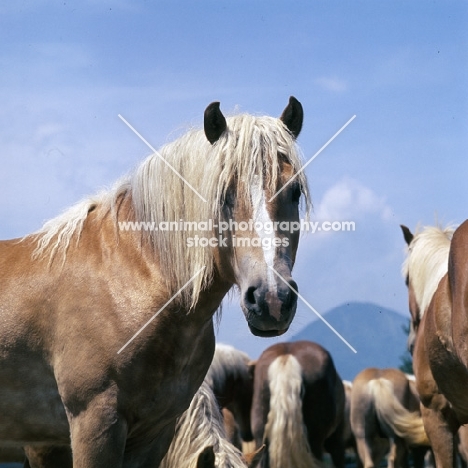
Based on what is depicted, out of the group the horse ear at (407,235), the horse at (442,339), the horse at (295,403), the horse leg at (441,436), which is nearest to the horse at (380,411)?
the horse at (295,403)

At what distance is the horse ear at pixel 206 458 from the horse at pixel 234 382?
6.52 m

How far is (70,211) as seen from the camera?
3.86 m

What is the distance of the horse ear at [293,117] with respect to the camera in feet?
11.7

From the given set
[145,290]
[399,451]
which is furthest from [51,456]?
[399,451]

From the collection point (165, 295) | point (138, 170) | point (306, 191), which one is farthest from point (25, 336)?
point (306, 191)

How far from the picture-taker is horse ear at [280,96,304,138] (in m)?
3.55

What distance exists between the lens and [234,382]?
35.2 feet

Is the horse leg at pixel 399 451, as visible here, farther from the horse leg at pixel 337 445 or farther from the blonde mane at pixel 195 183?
the blonde mane at pixel 195 183

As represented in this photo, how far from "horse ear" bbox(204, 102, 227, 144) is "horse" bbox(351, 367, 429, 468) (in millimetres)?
8203

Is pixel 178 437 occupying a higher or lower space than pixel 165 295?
lower

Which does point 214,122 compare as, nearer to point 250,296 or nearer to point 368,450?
point 250,296

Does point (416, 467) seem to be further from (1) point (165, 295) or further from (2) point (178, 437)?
(1) point (165, 295)

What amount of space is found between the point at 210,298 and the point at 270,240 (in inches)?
20.9

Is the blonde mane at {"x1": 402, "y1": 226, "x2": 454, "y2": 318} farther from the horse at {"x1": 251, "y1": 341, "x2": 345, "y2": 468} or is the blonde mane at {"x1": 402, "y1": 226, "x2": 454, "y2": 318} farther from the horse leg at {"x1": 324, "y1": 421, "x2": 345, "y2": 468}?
the horse leg at {"x1": 324, "y1": 421, "x2": 345, "y2": 468}
